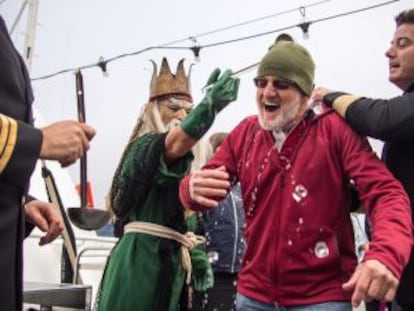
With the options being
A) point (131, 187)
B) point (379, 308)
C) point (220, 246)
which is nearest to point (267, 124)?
point (131, 187)

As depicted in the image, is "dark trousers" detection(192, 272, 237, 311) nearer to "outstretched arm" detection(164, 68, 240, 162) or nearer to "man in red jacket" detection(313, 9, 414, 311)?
"outstretched arm" detection(164, 68, 240, 162)

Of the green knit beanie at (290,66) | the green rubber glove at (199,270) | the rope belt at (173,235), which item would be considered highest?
the green knit beanie at (290,66)

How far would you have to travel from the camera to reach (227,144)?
190 centimetres

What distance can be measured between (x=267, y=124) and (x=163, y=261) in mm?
634

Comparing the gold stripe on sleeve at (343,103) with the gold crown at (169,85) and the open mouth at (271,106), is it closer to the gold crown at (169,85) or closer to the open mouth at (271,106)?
the open mouth at (271,106)

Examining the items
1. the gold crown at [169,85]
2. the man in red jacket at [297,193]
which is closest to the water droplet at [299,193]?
the man in red jacket at [297,193]

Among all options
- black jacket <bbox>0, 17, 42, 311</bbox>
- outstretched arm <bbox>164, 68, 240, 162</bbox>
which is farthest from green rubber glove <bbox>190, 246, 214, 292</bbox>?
black jacket <bbox>0, 17, 42, 311</bbox>

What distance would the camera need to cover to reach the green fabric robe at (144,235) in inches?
80.4

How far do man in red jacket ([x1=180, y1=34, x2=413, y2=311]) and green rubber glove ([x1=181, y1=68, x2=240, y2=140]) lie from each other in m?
0.11

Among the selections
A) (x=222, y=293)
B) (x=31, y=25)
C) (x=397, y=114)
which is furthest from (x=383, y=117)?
(x=31, y=25)

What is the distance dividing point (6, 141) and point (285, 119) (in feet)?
2.73

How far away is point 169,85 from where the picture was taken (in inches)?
95.6

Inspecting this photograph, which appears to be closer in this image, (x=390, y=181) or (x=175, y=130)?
(x=390, y=181)

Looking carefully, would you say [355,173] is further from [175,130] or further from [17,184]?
[17,184]
